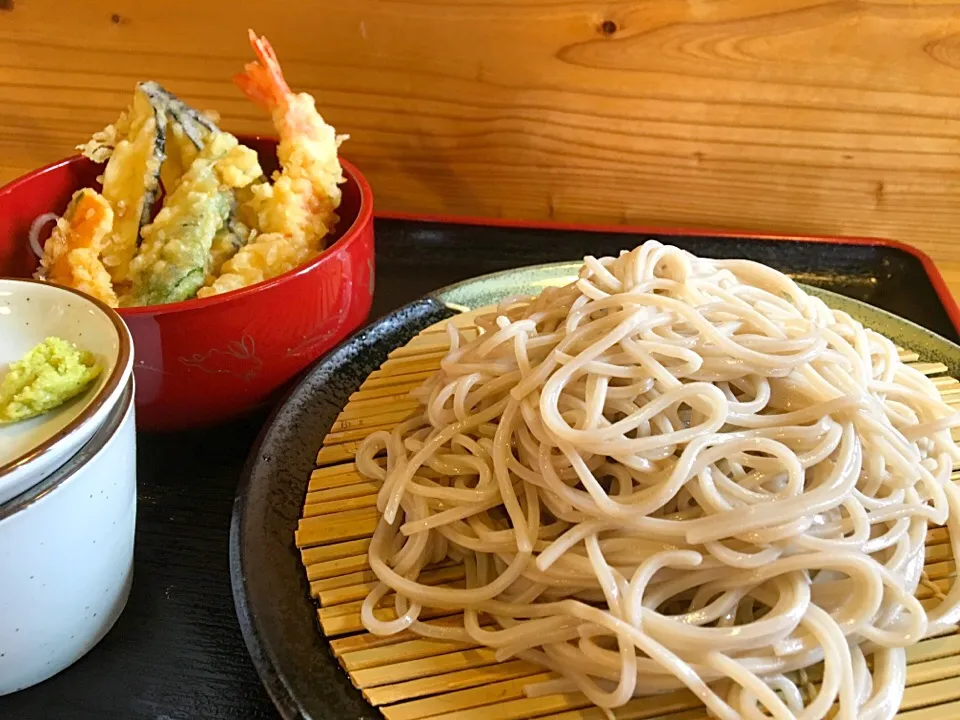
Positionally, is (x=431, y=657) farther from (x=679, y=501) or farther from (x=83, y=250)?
(x=83, y=250)

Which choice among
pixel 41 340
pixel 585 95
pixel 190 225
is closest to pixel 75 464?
pixel 41 340

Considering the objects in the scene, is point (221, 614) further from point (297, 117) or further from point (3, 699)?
point (297, 117)

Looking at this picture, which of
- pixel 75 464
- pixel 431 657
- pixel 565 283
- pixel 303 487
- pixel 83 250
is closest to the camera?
pixel 75 464

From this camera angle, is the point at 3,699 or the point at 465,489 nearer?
the point at 3,699

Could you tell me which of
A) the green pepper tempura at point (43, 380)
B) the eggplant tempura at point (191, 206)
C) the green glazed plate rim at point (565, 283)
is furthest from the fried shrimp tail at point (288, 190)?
the green pepper tempura at point (43, 380)

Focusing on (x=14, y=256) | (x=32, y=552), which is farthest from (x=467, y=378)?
(x=14, y=256)

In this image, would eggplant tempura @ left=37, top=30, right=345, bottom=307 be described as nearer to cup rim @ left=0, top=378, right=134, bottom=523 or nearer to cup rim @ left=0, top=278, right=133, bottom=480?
cup rim @ left=0, top=278, right=133, bottom=480

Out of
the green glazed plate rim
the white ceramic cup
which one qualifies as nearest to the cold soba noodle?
the green glazed plate rim
